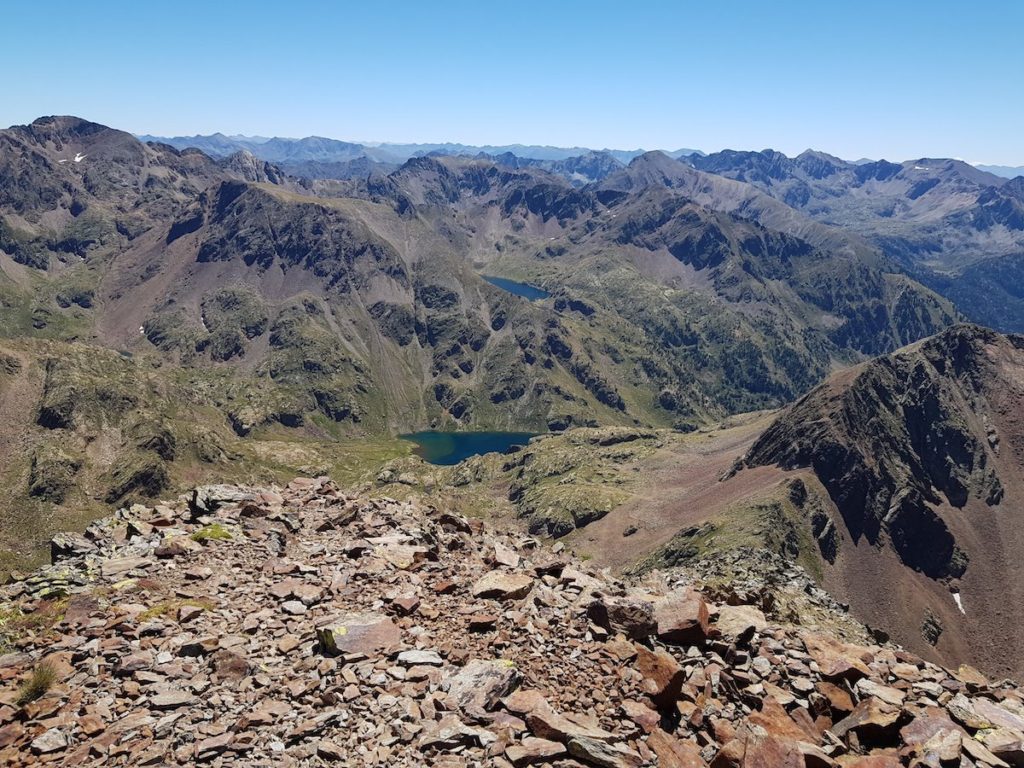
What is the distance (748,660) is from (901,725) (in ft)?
16.3

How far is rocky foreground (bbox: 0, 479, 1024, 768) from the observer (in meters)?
16.9

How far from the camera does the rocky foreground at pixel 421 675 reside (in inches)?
666

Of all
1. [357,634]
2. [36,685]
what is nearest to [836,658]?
[357,634]

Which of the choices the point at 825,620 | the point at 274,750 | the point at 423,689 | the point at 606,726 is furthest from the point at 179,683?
the point at 825,620

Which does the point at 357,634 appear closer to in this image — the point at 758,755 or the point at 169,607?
the point at 169,607

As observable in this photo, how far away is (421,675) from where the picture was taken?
63.8ft

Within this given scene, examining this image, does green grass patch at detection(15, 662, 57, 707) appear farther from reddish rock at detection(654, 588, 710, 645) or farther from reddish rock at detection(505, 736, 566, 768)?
reddish rock at detection(654, 588, 710, 645)

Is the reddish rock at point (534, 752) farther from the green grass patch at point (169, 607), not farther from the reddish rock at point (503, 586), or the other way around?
the green grass patch at point (169, 607)

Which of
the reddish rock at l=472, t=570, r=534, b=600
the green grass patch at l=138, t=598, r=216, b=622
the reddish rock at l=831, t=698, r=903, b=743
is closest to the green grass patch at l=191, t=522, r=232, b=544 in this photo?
the green grass patch at l=138, t=598, r=216, b=622

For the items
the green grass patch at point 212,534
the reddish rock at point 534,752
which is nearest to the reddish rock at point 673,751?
the reddish rock at point 534,752

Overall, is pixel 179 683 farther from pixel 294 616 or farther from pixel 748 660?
pixel 748 660

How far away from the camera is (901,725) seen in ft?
68.3

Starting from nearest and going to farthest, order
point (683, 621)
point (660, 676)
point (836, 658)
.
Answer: point (660, 676) < point (683, 621) < point (836, 658)

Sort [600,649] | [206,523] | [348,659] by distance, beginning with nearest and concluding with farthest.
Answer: [348,659] < [600,649] < [206,523]
